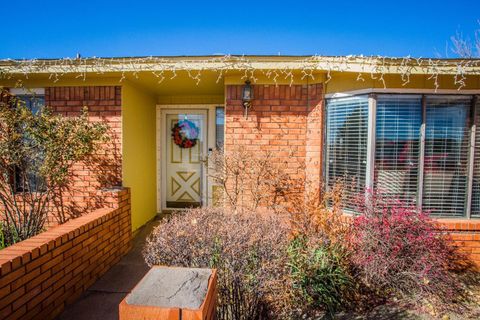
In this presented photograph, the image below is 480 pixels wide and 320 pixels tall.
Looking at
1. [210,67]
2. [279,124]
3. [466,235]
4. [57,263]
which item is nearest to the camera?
[57,263]

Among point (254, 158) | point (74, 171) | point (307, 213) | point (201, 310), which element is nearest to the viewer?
point (201, 310)

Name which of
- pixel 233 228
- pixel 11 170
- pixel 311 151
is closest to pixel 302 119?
pixel 311 151

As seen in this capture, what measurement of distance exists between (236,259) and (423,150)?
3125 millimetres

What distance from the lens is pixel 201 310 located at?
1193mm

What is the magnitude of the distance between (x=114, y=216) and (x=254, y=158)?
226 centimetres

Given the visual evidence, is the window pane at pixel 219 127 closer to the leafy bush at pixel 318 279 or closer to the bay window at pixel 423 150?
the bay window at pixel 423 150

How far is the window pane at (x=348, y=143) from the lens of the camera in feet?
11.9

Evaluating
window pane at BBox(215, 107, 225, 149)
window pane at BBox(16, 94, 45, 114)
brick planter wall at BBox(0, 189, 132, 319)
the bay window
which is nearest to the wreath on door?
window pane at BBox(215, 107, 225, 149)

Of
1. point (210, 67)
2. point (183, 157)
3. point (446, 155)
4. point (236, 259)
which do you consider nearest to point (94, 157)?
point (183, 157)

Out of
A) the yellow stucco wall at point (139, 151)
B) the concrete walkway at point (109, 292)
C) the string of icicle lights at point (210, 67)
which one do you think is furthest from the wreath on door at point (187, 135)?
the concrete walkway at point (109, 292)

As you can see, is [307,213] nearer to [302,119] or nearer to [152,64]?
[302,119]

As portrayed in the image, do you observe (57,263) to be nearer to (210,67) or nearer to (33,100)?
(210,67)

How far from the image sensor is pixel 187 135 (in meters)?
5.80

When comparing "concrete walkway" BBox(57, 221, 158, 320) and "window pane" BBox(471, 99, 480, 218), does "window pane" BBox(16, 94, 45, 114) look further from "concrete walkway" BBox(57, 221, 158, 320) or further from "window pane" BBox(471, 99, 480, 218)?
"window pane" BBox(471, 99, 480, 218)
